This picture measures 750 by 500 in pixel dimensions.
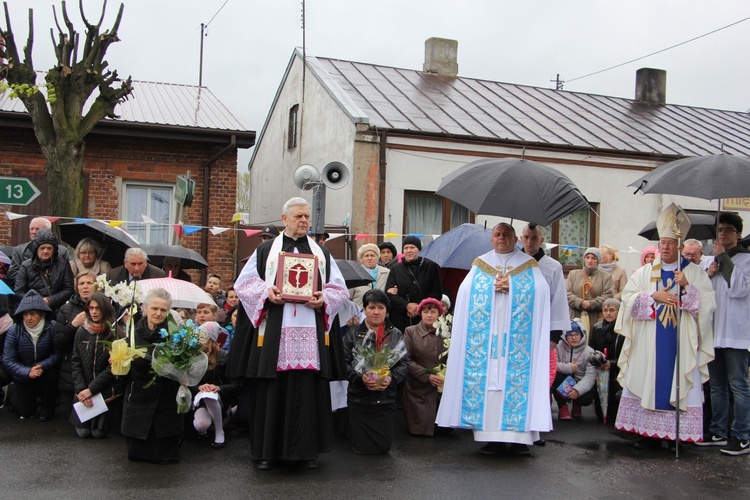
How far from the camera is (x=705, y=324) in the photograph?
7176 mm

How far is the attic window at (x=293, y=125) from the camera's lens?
20.6 meters

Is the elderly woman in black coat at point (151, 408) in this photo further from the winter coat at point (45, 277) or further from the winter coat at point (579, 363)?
the winter coat at point (579, 363)

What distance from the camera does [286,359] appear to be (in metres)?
6.16

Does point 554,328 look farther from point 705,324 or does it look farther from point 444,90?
point 444,90

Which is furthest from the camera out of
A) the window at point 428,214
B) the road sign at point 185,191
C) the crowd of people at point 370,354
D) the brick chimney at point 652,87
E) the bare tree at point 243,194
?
the bare tree at point 243,194

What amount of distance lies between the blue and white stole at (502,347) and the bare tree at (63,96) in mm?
6162

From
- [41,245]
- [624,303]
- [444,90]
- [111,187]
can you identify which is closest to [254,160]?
[444,90]

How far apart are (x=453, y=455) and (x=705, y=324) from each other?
98.8 inches

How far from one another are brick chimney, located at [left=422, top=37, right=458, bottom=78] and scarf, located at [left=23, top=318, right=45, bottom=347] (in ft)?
49.7

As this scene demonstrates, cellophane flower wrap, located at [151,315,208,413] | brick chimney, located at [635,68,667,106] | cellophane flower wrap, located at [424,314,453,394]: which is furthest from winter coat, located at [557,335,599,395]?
brick chimney, located at [635,68,667,106]

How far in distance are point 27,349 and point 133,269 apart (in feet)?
4.10

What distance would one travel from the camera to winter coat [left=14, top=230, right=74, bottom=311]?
27.8 feet

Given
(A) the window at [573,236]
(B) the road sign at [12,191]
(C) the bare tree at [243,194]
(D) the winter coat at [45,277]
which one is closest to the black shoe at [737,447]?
(D) the winter coat at [45,277]

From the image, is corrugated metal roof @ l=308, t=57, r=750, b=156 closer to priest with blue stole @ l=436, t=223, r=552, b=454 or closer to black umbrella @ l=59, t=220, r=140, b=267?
black umbrella @ l=59, t=220, r=140, b=267
